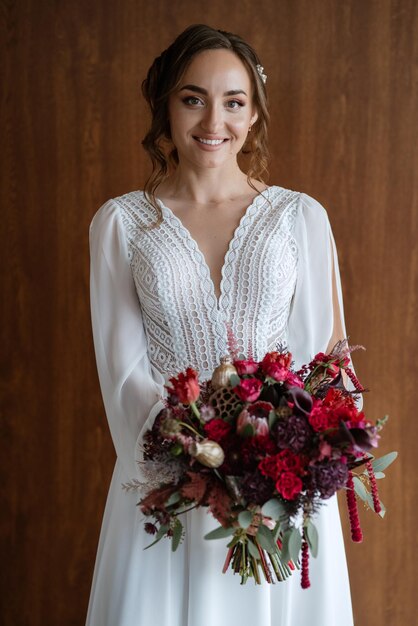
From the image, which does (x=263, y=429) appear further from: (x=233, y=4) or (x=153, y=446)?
(x=233, y=4)

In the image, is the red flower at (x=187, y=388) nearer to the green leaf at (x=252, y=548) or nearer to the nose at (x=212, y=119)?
the green leaf at (x=252, y=548)

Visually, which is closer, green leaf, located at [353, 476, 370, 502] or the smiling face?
green leaf, located at [353, 476, 370, 502]

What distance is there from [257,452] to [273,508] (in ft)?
0.33

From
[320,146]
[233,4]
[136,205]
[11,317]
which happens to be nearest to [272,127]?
[320,146]

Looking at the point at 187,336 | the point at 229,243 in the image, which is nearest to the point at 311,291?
the point at 229,243

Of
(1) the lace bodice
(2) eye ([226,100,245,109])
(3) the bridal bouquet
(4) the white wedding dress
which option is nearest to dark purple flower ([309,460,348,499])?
(3) the bridal bouquet

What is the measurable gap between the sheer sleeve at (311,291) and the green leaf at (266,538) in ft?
2.08

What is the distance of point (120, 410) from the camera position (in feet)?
5.94

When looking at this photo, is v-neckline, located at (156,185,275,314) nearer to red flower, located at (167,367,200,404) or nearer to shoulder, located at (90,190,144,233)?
shoulder, located at (90,190,144,233)

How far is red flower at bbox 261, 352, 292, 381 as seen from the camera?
1.43m

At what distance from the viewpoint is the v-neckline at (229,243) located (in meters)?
1.89

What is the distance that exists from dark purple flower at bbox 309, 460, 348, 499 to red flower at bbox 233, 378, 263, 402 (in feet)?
0.56

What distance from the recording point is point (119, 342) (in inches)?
73.2

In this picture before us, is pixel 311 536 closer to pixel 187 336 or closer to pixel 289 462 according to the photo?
pixel 289 462
